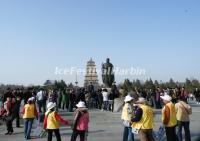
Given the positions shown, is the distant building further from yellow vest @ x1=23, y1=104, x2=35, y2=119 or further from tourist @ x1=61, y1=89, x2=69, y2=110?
yellow vest @ x1=23, y1=104, x2=35, y2=119

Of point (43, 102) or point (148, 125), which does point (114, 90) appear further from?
point (148, 125)

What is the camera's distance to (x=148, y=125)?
1111 centimetres

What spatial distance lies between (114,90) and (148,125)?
18689 mm

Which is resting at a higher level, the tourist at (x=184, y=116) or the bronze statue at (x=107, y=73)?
the bronze statue at (x=107, y=73)

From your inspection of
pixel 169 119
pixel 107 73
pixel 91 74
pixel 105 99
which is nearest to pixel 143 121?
pixel 169 119

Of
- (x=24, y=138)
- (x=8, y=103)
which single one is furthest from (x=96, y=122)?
(x=24, y=138)

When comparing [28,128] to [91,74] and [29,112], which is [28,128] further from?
[91,74]

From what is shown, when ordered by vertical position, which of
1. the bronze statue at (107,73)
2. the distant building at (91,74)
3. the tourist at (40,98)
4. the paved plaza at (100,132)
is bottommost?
the paved plaza at (100,132)

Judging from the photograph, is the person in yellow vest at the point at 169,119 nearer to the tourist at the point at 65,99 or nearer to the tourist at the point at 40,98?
the tourist at the point at 40,98

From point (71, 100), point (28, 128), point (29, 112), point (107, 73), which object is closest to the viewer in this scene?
point (28, 128)

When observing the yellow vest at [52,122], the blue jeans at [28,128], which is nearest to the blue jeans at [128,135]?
the yellow vest at [52,122]


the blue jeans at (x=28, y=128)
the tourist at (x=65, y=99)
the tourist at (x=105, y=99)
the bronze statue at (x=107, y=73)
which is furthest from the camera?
the bronze statue at (x=107, y=73)

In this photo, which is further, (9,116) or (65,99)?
(65,99)

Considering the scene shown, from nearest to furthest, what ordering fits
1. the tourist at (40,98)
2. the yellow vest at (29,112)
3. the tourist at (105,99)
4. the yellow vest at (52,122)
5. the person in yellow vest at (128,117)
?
the yellow vest at (52,122)
the person in yellow vest at (128,117)
the yellow vest at (29,112)
the tourist at (40,98)
the tourist at (105,99)
